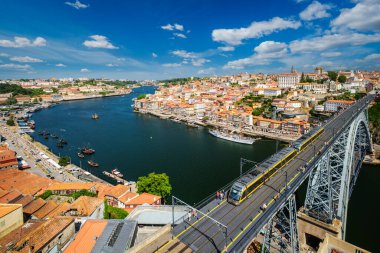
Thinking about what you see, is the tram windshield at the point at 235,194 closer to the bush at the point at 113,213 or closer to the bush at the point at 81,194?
the bush at the point at 113,213

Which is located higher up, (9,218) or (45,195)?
(9,218)

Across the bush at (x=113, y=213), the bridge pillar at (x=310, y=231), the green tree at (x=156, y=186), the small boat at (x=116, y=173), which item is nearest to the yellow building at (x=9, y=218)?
the bush at (x=113, y=213)

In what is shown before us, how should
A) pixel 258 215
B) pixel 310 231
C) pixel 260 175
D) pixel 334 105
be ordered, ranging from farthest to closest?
pixel 334 105 → pixel 310 231 → pixel 260 175 → pixel 258 215

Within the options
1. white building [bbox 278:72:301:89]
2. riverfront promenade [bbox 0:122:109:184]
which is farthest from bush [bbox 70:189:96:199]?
white building [bbox 278:72:301:89]

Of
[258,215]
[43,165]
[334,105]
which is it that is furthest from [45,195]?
[334,105]

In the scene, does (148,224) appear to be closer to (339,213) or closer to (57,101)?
(339,213)

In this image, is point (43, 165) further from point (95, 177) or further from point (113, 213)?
point (113, 213)
